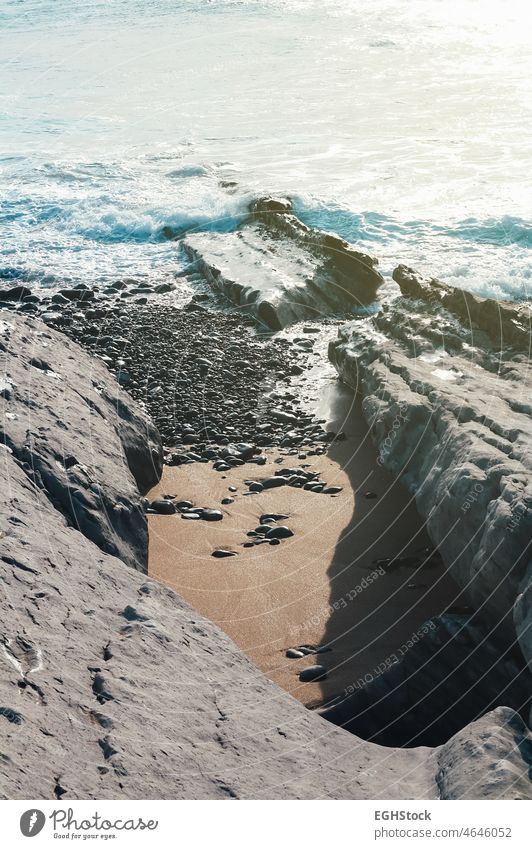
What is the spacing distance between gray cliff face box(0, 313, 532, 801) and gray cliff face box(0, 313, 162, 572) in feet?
0.16

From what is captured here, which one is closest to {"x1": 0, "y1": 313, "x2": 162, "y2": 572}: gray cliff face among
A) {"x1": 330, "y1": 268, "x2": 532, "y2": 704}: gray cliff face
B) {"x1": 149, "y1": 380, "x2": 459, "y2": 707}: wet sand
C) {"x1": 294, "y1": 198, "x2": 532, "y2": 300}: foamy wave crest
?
{"x1": 149, "y1": 380, "x2": 459, "y2": 707}: wet sand

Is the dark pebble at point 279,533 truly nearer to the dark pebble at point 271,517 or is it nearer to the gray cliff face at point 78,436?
the dark pebble at point 271,517

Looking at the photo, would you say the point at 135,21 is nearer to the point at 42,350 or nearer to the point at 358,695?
the point at 42,350

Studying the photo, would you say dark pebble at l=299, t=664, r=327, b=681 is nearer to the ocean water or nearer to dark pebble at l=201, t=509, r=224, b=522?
dark pebble at l=201, t=509, r=224, b=522

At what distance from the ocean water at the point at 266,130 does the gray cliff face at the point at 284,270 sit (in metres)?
0.99

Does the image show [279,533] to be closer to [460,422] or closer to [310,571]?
[310,571]

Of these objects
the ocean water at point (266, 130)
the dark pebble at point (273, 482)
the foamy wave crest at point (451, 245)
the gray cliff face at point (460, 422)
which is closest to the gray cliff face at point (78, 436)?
the dark pebble at point (273, 482)

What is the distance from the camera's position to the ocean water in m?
18.5

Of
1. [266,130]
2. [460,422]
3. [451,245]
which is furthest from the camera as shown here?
[266,130]

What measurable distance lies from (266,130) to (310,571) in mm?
23075

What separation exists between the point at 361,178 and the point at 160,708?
2030 cm

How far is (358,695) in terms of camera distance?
5.97 m

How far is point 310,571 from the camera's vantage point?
7863 mm

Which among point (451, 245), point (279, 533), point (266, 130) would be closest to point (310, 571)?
point (279, 533)
